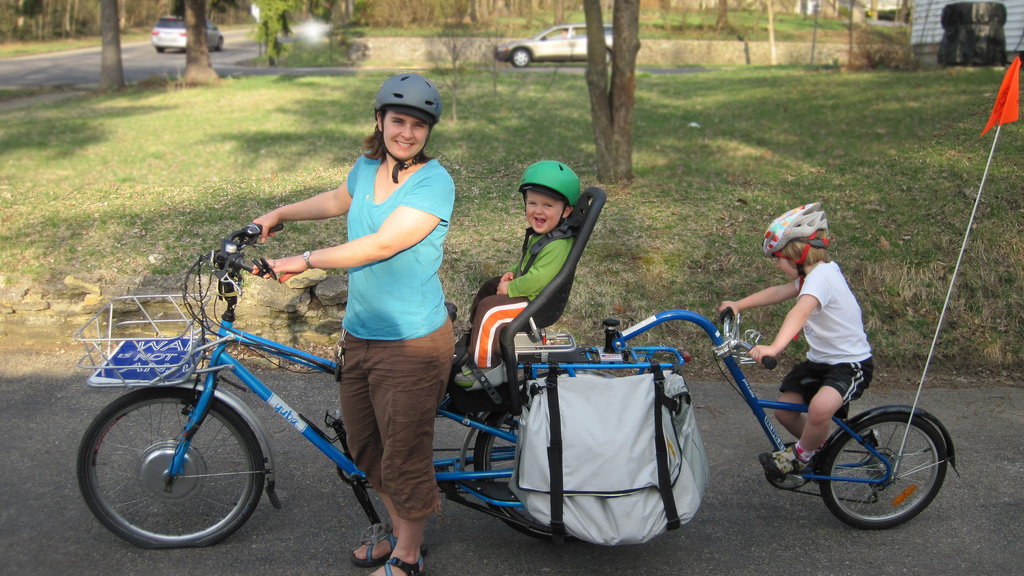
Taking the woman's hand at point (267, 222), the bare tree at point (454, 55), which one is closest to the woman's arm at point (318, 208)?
the woman's hand at point (267, 222)

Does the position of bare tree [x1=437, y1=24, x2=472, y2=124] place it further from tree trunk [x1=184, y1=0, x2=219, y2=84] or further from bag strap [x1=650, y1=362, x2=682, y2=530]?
bag strap [x1=650, y1=362, x2=682, y2=530]

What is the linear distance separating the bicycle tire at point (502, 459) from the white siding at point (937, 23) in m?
16.6

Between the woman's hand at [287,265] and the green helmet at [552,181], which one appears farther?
the green helmet at [552,181]

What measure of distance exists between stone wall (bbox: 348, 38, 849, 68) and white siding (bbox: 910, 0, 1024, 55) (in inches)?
274

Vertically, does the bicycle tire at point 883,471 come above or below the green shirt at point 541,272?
below

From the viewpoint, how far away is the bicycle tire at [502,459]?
3.26 metres

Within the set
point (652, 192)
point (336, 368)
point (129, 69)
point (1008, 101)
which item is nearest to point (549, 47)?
point (129, 69)

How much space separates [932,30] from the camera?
17.3 metres

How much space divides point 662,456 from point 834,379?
106 centimetres

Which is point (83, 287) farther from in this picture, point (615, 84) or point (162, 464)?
point (615, 84)

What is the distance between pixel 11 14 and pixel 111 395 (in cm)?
4016

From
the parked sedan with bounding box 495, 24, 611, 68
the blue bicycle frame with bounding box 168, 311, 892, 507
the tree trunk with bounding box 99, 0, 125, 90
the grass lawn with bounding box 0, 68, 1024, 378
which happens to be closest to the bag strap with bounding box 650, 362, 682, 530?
the blue bicycle frame with bounding box 168, 311, 892, 507

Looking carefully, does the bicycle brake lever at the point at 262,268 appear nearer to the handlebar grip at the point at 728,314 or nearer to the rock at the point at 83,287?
the handlebar grip at the point at 728,314

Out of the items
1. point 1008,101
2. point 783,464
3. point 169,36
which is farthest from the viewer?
point 169,36
